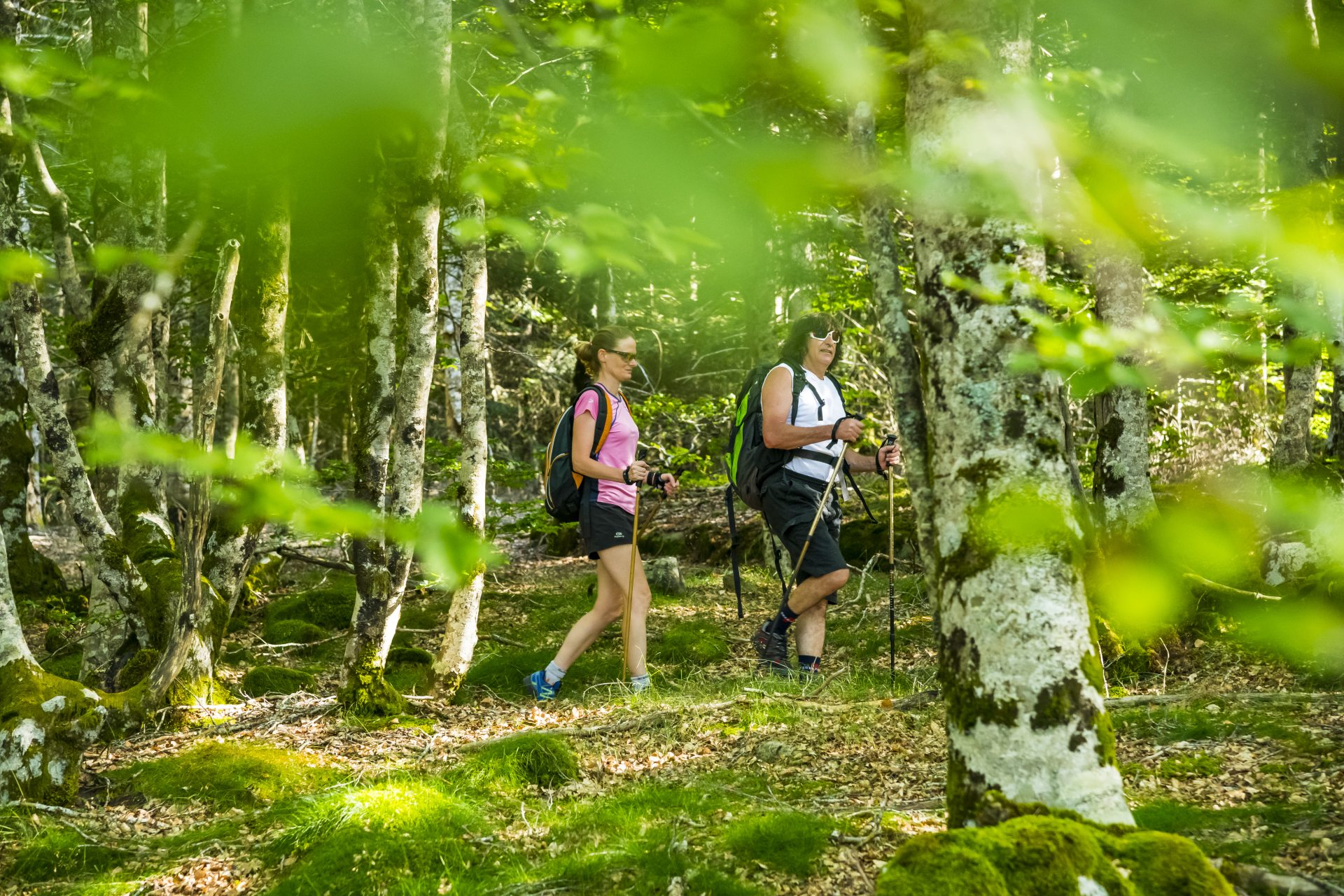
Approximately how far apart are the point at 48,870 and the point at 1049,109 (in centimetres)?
439

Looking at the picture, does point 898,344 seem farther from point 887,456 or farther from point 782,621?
point 782,621

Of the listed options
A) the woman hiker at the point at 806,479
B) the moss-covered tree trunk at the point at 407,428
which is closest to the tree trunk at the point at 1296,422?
the woman hiker at the point at 806,479

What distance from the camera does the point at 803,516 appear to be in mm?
5559

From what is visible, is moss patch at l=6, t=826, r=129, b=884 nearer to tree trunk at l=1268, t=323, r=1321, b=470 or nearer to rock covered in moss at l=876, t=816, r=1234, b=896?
rock covered in moss at l=876, t=816, r=1234, b=896

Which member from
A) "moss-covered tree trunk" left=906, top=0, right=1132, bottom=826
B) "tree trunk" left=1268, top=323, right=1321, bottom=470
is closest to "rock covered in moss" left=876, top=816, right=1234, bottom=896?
"moss-covered tree trunk" left=906, top=0, right=1132, bottom=826

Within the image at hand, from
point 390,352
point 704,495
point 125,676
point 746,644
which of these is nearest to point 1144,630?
point 390,352

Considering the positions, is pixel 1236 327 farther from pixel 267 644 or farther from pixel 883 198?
pixel 267 644

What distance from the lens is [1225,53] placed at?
2.02m

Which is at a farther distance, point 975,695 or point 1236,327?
point 975,695

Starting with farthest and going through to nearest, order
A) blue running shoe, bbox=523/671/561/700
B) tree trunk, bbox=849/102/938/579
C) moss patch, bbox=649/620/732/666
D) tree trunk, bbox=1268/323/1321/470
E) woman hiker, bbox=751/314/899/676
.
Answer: moss patch, bbox=649/620/732/666, tree trunk, bbox=1268/323/1321/470, blue running shoe, bbox=523/671/561/700, woman hiker, bbox=751/314/899/676, tree trunk, bbox=849/102/938/579

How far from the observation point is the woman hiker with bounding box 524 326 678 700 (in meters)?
5.51

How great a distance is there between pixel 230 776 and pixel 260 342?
11.7ft

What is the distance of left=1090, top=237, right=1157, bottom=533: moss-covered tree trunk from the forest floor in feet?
3.23

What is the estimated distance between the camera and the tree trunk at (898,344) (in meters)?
2.83
